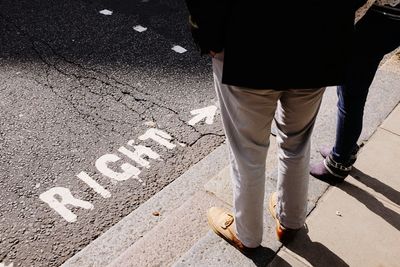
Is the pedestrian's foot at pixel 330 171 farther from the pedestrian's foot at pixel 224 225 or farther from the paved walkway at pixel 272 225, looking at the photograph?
the pedestrian's foot at pixel 224 225

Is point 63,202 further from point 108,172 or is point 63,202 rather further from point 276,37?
point 276,37

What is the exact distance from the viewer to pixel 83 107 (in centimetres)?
362

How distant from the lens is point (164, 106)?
143 inches

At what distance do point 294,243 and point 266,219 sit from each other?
0.77 ft

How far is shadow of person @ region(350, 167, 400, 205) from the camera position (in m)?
2.50

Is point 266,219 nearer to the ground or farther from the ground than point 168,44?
farther from the ground

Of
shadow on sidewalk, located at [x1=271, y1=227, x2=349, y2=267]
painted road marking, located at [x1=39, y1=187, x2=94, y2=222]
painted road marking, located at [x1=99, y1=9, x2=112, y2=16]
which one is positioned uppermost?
shadow on sidewalk, located at [x1=271, y1=227, x2=349, y2=267]

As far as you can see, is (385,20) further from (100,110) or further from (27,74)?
(27,74)

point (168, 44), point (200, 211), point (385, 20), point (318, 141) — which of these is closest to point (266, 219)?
point (200, 211)

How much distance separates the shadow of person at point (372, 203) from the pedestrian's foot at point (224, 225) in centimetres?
85

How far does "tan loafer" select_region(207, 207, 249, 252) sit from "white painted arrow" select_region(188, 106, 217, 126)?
127 cm

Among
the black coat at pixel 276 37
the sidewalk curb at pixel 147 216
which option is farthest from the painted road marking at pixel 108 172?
the black coat at pixel 276 37

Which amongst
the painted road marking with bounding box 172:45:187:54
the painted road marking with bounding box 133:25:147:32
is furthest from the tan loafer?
the painted road marking with bounding box 133:25:147:32

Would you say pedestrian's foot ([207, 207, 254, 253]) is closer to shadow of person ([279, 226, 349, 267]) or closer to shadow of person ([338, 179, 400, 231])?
shadow of person ([279, 226, 349, 267])
